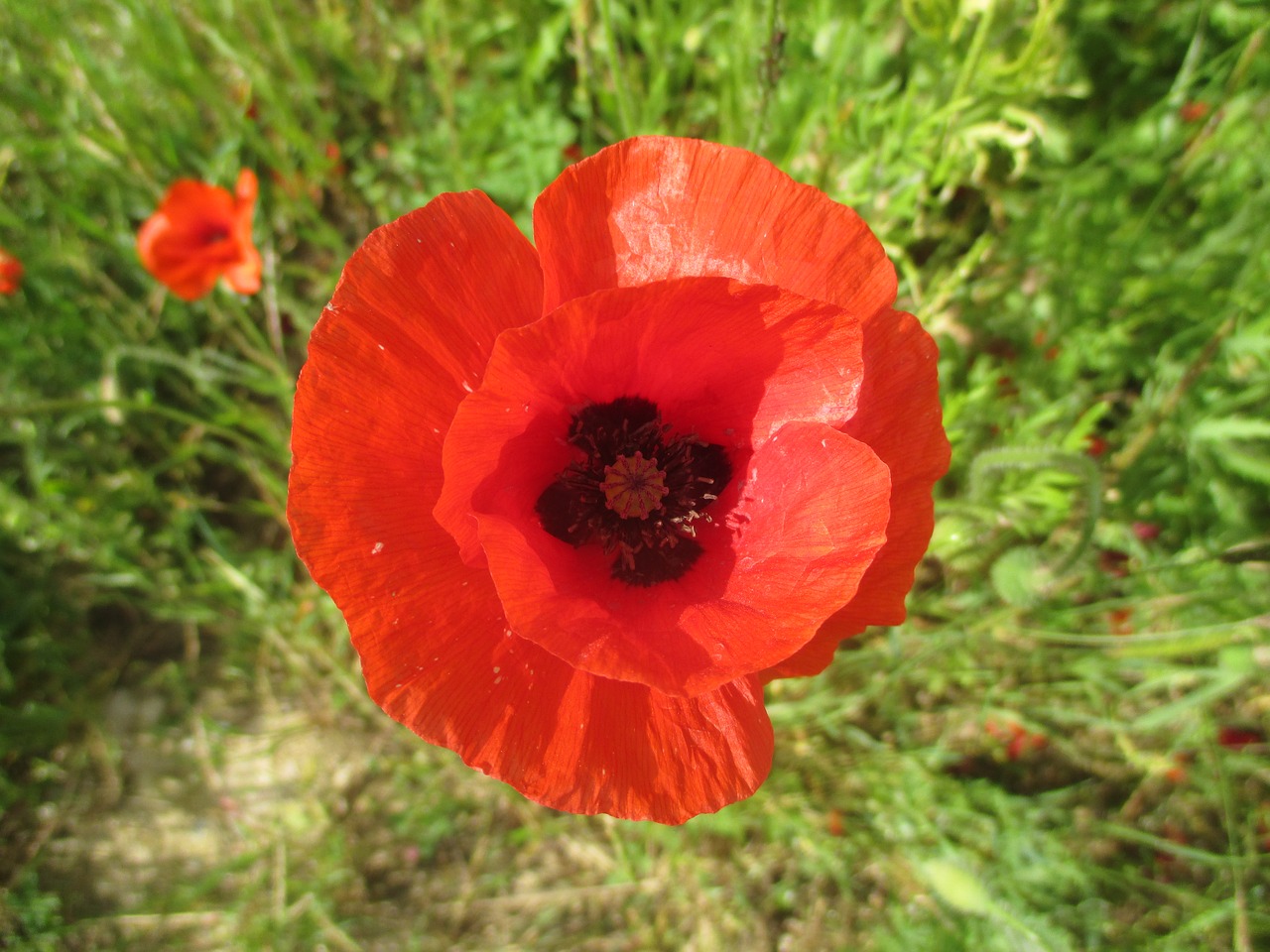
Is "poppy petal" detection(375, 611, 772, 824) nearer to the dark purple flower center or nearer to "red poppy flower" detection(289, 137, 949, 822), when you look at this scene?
"red poppy flower" detection(289, 137, 949, 822)

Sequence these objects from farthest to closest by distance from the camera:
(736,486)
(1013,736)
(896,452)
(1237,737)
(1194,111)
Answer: (1013,736) → (1237,737) → (1194,111) → (736,486) → (896,452)

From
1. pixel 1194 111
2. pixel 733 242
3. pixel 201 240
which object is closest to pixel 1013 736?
pixel 1194 111

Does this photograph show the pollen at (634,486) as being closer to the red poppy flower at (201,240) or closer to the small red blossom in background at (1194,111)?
the red poppy flower at (201,240)

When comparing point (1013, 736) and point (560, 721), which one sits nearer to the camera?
point (560, 721)

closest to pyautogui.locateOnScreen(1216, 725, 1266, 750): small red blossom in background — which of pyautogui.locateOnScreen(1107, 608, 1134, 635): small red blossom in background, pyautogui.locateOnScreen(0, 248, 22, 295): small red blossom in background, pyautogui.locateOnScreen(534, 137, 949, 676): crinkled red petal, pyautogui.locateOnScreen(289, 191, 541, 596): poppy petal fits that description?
pyautogui.locateOnScreen(1107, 608, 1134, 635): small red blossom in background

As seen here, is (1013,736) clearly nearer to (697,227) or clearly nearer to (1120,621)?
(1120,621)

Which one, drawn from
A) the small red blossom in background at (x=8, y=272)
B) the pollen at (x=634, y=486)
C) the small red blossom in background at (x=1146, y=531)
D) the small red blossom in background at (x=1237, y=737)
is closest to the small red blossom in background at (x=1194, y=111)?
the small red blossom in background at (x=1146, y=531)

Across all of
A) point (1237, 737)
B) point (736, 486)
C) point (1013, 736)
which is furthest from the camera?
point (1013, 736)
